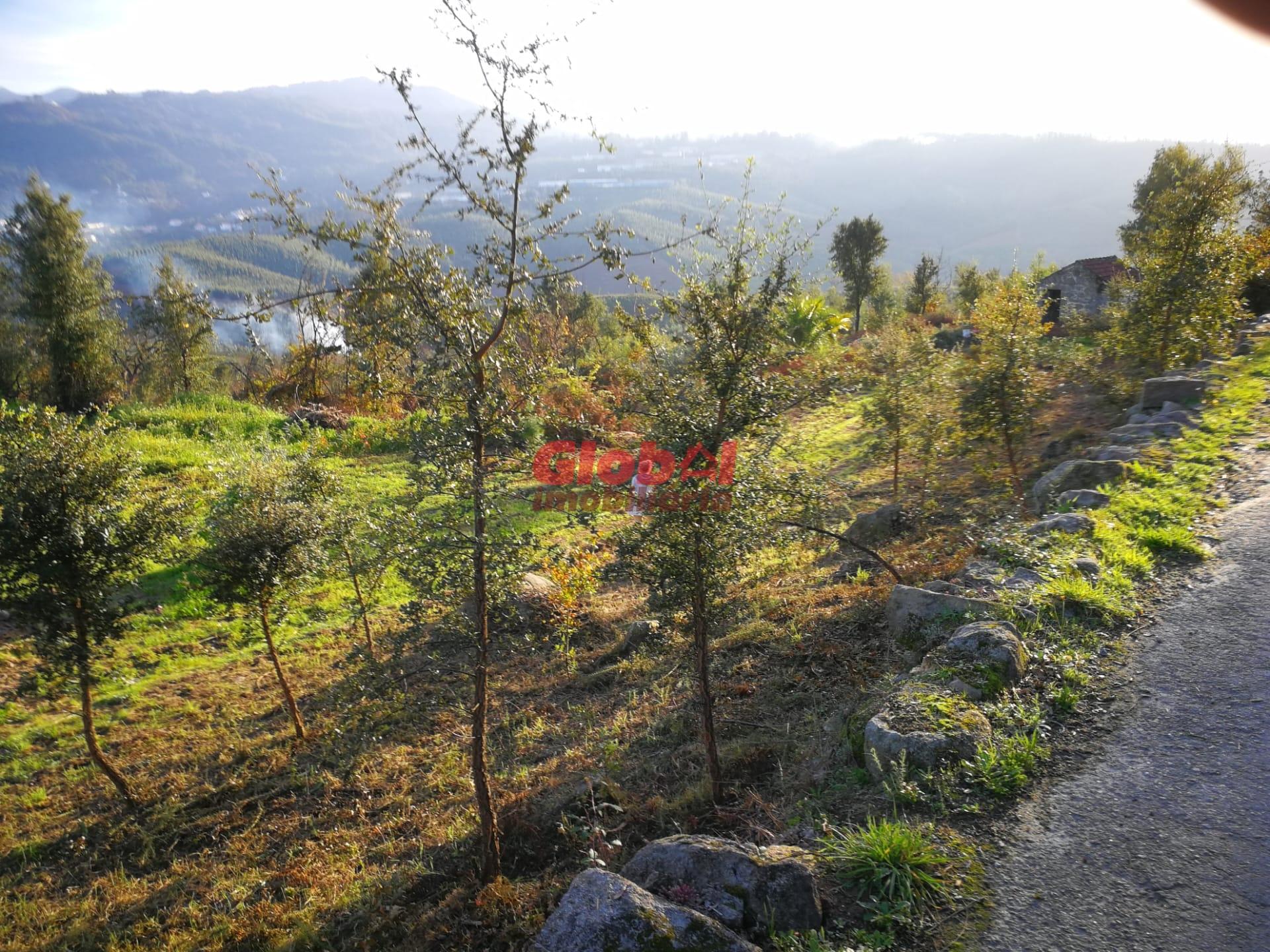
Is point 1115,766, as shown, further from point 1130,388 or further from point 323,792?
point 1130,388

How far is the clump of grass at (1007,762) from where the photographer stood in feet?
11.7

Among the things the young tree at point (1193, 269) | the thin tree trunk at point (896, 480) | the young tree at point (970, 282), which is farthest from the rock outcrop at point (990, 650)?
the young tree at point (970, 282)

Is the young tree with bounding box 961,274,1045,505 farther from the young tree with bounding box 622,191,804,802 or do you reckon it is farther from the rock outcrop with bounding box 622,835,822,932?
the rock outcrop with bounding box 622,835,822,932

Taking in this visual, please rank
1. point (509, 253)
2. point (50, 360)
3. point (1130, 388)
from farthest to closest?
point (50, 360) → point (1130, 388) → point (509, 253)

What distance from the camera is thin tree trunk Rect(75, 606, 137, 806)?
631cm

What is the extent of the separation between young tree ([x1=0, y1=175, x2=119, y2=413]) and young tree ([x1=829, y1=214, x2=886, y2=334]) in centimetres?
2884

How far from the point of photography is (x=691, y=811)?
4.86 meters

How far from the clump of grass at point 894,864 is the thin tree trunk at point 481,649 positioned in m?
2.41

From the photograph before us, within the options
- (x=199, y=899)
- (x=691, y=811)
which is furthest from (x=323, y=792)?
(x=691, y=811)

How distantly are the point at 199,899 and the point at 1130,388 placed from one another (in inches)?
618

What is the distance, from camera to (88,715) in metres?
6.59

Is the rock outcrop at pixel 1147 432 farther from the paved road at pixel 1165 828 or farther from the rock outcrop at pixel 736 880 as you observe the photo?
the rock outcrop at pixel 736 880

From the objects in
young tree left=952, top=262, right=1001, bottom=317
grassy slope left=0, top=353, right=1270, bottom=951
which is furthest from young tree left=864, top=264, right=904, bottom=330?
grassy slope left=0, top=353, right=1270, bottom=951

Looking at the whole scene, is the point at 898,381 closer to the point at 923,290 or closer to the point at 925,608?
the point at 925,608
